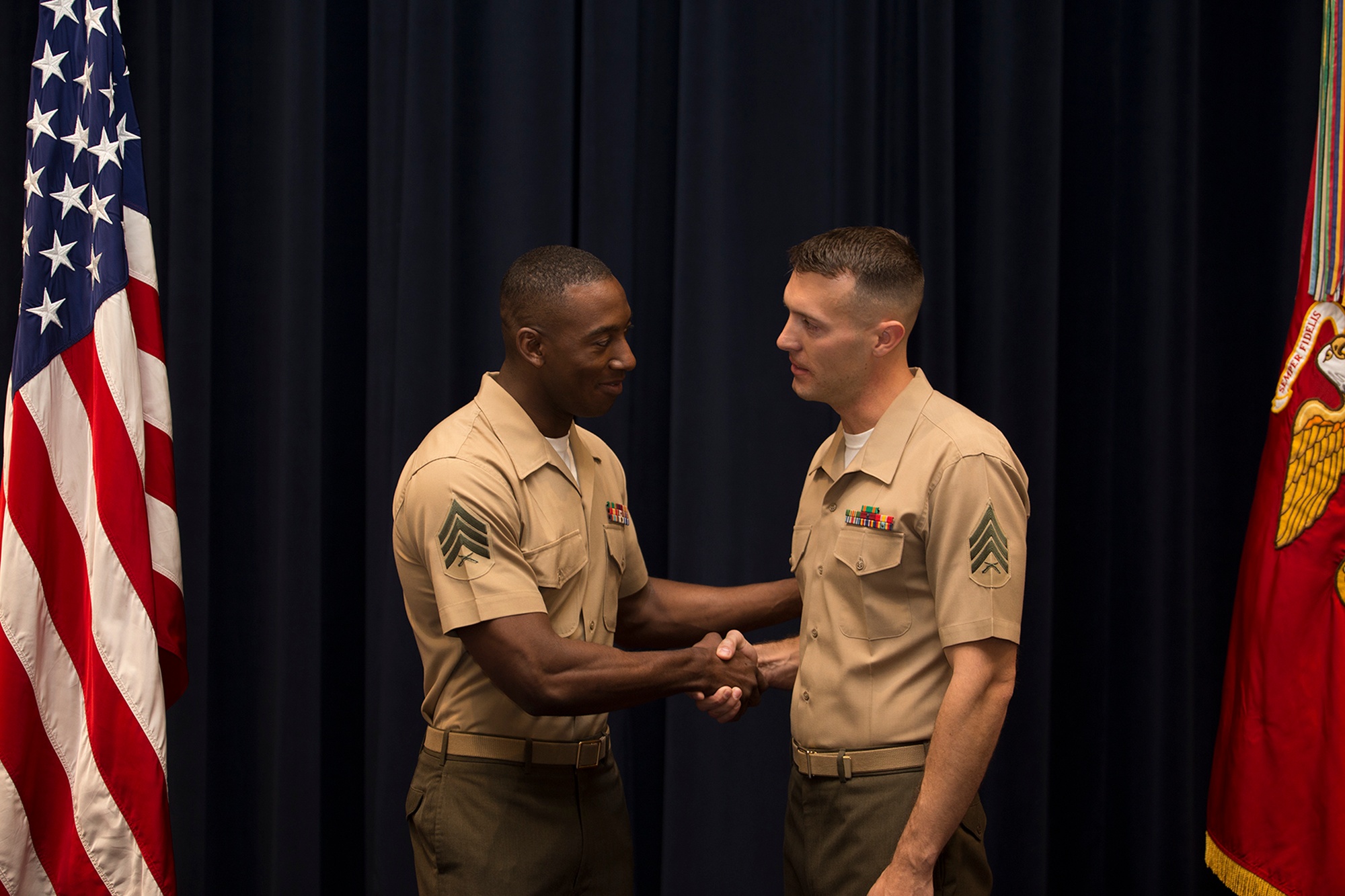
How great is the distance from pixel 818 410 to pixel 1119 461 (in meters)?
0.87

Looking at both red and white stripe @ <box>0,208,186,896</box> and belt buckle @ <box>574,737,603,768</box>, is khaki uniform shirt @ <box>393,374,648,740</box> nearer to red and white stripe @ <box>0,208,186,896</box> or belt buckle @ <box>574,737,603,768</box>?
belt buckle @ <box>574,737,603,768</box>

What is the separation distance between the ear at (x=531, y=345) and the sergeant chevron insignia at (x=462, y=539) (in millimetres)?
349

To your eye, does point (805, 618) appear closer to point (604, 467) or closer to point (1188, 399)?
point (604, 467)

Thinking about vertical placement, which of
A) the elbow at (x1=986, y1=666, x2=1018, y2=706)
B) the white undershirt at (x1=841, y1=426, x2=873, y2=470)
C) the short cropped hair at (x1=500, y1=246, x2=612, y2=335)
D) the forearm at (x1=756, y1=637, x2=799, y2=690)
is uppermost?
the short cropped hair at (x1=500, y1=246, x2=612, y2=335)

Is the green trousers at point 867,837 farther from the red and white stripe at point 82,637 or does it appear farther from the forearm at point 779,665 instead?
the red and white stripe at point 82,637

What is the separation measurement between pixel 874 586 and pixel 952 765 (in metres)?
0.31

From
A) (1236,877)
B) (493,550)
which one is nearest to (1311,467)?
(1236,877)

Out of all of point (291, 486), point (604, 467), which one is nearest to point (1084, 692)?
point (604, 467)

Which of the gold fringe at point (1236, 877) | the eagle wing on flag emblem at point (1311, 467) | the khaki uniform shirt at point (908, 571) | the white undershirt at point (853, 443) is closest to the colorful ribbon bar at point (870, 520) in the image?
the khaki uniform shirt at point (908, 571)

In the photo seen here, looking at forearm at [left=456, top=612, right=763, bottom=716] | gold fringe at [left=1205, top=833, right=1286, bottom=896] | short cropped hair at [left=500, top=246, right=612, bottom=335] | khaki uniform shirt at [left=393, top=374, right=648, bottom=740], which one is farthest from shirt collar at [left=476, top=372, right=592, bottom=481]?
gold fringe at [left=1205, top=833, right=1286, bottom=896]

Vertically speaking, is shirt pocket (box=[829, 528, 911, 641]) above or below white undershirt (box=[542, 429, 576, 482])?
below

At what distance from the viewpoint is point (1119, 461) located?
2949 millimetres

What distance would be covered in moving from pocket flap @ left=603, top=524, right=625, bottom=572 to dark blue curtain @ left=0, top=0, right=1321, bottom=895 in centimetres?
65

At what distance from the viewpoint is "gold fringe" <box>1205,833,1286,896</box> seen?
2193mm
